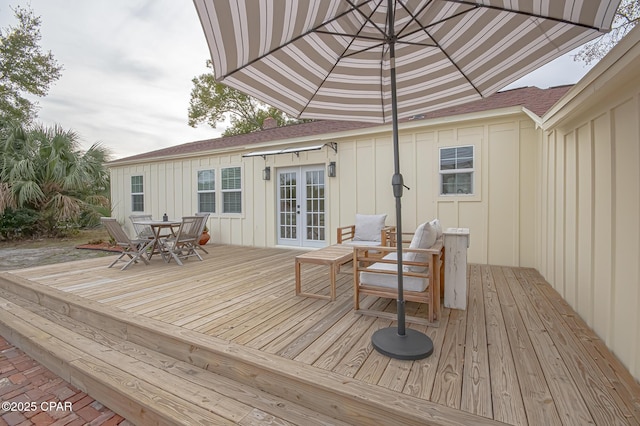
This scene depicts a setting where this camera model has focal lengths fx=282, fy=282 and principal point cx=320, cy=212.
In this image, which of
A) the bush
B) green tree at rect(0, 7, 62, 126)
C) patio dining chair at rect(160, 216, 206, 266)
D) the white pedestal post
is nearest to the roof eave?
the white pedestal post

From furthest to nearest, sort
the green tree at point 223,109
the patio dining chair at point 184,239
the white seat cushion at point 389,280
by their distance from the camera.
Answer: the green tree at point 223,109 < the patio dining chair at point 184,239 < the white seat cushion at point 389,280

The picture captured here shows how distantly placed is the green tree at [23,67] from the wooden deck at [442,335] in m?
13.4

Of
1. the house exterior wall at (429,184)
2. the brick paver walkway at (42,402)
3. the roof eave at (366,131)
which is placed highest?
the roof eave at (366,131)

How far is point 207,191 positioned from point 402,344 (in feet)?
24.0

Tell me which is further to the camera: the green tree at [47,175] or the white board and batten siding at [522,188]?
the green tree at [47,175]

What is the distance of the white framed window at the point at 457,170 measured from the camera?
16.4 feet

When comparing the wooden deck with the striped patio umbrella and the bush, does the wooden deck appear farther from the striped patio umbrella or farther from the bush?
the bush

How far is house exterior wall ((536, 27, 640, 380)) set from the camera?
69.6 inches

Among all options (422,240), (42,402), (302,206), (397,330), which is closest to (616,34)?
(302,206)

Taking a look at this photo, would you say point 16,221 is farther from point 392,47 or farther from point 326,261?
point 392,47

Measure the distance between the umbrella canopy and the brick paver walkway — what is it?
2558 mm

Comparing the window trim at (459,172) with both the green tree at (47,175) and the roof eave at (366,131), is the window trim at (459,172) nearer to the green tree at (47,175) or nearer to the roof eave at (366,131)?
the roof eave at (366,131)

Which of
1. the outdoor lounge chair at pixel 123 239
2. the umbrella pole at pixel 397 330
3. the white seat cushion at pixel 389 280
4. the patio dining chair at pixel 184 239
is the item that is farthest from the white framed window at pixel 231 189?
the umbrella pole at pixel 397 330

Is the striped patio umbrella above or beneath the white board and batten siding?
above
